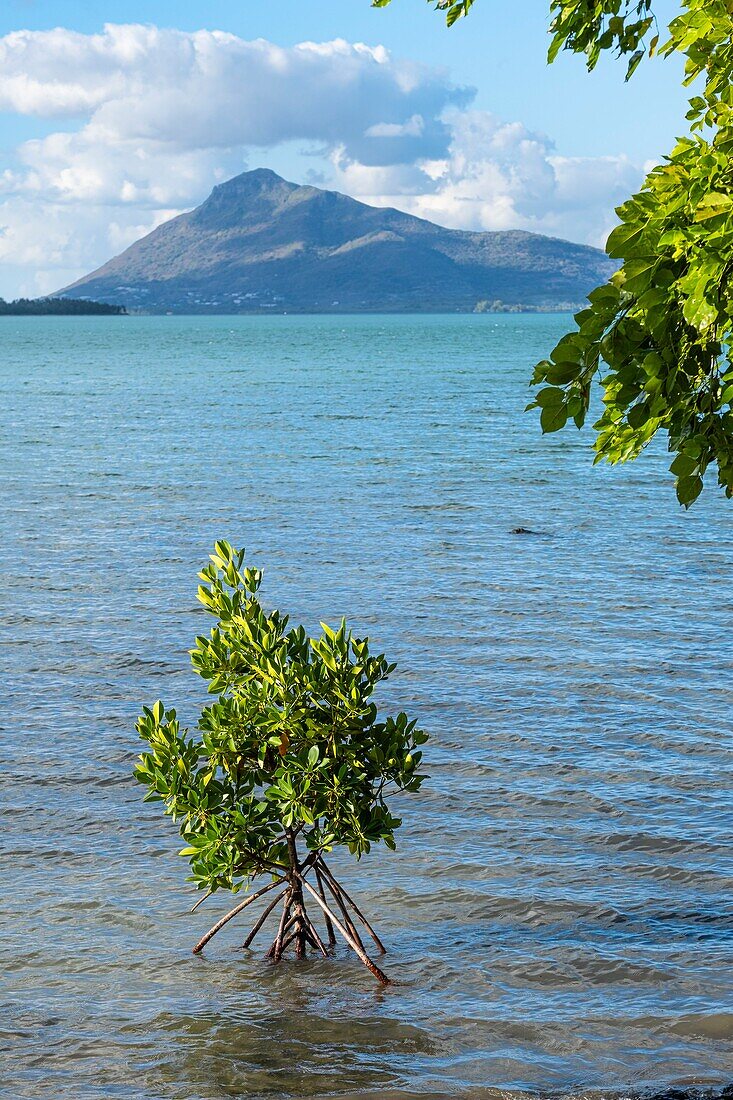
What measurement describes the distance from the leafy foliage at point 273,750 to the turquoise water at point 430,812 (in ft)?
4.16

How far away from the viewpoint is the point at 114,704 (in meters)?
16.2

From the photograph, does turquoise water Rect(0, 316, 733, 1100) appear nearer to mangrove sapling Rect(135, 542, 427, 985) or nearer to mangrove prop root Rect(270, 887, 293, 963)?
mangrove prop root Rect(270, 887, 293, 963)

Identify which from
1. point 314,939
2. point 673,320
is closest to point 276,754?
point 314,939

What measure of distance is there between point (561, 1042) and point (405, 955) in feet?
5.85

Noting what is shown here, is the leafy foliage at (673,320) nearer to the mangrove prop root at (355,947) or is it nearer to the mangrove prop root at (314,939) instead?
the mangrove prop root at (355,947)

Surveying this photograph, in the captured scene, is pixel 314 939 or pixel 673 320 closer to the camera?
pixel 673 320

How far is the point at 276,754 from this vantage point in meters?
8.94

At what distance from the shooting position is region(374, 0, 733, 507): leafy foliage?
4254 millimetres

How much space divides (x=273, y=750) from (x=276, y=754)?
45 mm

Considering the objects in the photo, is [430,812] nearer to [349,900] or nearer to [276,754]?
[276,754]

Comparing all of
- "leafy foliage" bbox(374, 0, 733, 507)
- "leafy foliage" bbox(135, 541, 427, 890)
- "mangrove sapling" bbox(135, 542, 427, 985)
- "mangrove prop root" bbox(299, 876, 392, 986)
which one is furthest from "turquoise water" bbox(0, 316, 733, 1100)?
"leafy foliage" bbox(374, 0, 733, 507)

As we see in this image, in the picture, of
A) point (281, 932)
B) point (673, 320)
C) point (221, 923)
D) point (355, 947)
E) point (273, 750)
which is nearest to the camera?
point (673, 320)

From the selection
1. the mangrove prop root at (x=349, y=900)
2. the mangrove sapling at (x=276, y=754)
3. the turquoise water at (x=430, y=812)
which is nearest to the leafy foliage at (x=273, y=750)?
the mangrove sapling at (x=276, y=754)

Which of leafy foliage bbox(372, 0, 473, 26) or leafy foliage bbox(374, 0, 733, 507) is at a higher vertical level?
leafy foliage bbox(372, 0, 473, 26)
